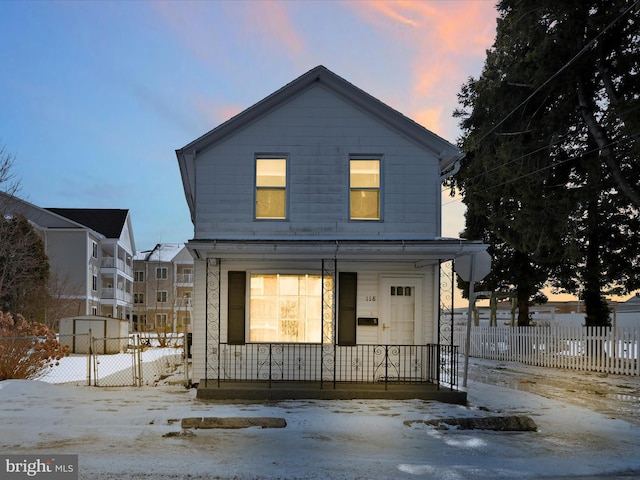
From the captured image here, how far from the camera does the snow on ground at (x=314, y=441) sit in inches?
267

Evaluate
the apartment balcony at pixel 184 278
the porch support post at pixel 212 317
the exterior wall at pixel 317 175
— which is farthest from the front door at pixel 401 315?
the apartment balcony at pixel 184 278

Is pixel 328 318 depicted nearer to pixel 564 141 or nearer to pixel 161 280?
pixel 564 141

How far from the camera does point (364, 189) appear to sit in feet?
43.2

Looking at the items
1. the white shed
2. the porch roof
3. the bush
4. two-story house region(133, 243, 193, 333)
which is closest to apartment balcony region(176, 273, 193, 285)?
two-story house region(133, 243, 193, 333)

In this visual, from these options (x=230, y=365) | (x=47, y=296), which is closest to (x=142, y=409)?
(x=230, y=365)

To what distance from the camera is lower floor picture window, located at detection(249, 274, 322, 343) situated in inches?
505

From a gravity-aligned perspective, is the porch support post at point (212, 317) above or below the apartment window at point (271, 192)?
below

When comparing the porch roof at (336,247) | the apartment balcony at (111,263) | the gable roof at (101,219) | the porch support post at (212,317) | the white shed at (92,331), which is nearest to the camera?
the porch roof at (336,247)

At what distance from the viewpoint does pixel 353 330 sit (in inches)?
503

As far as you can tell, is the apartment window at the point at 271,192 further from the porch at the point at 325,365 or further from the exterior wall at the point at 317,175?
the porch at the point at 325,365

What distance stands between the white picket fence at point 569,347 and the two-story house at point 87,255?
22.3m

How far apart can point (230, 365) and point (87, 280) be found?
3148 cm

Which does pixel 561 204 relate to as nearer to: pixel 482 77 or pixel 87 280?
pixel 482 77

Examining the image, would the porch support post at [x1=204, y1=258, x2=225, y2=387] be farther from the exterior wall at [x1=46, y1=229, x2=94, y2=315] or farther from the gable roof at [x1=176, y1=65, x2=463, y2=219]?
the exterior wall at [x1=46, y1=229, x2=94, y2=315]
